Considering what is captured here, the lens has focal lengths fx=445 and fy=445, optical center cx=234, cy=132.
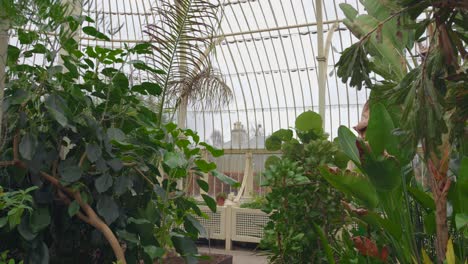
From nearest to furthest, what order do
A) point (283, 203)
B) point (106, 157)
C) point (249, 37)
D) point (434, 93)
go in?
1. point (434, 93)
2. point (106, 157)
3. point (283, 203)
4. point (249, 37)

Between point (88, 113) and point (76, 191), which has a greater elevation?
point (88, 113)

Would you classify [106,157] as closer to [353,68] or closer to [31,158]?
[31,158]

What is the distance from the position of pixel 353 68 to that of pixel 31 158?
7.12 feet

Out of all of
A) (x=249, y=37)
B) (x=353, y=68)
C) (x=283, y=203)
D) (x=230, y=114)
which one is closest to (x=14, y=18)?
(x=353, y=68)

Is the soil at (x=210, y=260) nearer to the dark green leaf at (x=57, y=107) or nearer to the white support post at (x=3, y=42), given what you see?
the dark green leaf at (x=57, y=107)

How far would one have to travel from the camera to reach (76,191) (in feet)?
8.44

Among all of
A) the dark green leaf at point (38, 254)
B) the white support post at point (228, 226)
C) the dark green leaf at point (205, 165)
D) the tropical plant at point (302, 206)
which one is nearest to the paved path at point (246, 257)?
the white support post at point (228, 226)

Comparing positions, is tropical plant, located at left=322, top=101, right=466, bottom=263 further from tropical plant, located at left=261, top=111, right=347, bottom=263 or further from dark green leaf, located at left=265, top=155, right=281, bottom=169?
dark green leaf, located at left=265, top=155, right=281, bottom=169

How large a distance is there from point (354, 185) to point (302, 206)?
0.67 metres

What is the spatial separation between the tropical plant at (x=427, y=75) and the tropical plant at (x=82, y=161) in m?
1.22

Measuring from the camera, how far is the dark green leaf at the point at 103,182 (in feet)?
8.47

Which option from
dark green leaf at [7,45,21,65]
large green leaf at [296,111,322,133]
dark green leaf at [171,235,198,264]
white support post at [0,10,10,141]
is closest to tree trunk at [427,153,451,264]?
large green leaf at [296,111,322,133]

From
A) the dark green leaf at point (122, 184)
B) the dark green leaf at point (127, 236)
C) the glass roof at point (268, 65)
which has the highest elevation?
the glass roof at point (268, 65)

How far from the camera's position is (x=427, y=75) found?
253 cm
